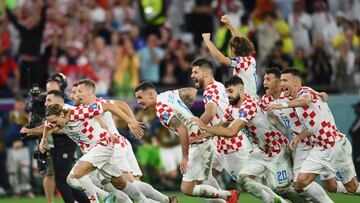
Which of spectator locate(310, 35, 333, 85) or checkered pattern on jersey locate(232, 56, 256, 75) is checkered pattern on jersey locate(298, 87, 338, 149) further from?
spectator locate(310, 35, 333, 85)

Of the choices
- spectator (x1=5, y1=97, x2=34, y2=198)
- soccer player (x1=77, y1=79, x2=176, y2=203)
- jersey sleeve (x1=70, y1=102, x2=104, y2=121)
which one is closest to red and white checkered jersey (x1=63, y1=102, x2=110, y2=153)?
jersey sleeve (x1=70, y1=102, x2=104, y2=121)

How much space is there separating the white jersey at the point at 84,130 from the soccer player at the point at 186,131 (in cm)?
69

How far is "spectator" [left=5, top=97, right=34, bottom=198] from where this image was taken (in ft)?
69.1

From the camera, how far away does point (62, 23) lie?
23.4 meters

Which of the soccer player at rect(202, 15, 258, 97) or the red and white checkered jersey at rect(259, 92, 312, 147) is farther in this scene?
the soccer player at rect(202, 15, 258, 97)

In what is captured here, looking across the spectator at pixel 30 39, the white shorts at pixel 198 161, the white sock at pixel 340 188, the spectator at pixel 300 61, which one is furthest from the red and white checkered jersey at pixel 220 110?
the spectator at pixel 300 61

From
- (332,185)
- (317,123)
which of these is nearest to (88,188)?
(317,123)

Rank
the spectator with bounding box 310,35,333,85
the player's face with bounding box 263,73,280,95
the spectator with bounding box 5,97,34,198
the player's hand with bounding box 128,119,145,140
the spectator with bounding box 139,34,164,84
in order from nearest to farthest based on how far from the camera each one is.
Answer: the player's hand with bounding box 128,119,145,140 < the player's face with bounding box 263,73,280,95 < the spectator with bounding box 5,97,34,198 < the spectator with bounding box 139,34,164,84 < the spectator with bounding box 310,35,333,85

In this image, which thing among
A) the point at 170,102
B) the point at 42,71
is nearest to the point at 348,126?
the point at 42,71

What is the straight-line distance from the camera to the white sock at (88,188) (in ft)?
50.7

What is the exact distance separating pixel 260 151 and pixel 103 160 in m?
2.10

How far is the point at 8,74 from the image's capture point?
22516 mm

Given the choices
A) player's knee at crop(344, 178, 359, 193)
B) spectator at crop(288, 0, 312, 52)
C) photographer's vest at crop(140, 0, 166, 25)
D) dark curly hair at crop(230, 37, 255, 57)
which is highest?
photographer's vest at crop(140, 0, 166, 25)

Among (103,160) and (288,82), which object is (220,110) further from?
(103,160)
